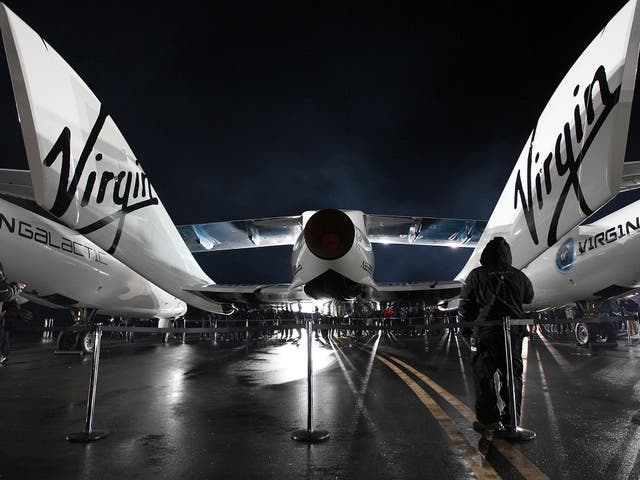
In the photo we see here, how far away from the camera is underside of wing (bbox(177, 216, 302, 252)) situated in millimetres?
10195

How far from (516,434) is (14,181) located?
7564 millimetres

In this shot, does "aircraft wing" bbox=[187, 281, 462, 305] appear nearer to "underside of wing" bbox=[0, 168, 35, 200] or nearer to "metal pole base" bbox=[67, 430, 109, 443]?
"underside of wing" bbox=[0, 168, 35, 200]

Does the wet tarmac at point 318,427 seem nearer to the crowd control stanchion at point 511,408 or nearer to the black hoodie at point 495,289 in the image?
the crowd control stanchion at point 511,408

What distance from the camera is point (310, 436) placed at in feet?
10.4

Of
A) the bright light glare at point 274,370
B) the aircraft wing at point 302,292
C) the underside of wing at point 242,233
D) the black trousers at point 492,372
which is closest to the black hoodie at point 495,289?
the black trousers at point 492,372

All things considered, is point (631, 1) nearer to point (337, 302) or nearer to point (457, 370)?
point (457, 370)

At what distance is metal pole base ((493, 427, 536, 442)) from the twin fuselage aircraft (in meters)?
1.89

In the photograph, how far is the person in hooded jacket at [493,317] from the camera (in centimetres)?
341

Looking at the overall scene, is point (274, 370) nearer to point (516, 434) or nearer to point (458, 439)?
point (458, 439)

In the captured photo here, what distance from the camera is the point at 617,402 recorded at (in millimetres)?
4348

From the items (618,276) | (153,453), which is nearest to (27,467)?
(153,453)

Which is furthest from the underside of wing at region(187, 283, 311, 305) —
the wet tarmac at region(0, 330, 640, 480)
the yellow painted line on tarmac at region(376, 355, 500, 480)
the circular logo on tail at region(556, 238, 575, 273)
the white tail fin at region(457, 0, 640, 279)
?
the circular logo on tail at region(556, 238, 575, 273)

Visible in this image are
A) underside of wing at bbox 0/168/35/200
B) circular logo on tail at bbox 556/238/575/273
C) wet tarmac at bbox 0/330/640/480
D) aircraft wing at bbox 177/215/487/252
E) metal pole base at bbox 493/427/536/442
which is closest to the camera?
wet tarmac at bbox 0/330/640/480

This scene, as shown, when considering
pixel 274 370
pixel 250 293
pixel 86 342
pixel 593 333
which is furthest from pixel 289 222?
pixel 593 333
